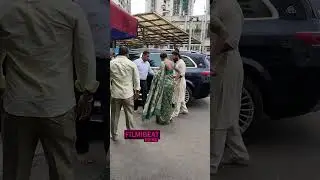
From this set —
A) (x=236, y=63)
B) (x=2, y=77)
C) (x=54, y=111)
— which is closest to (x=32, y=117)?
(x=54, y=111)

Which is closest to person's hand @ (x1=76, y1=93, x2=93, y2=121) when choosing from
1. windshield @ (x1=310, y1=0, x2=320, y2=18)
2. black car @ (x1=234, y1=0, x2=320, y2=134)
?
black car @ (x1=234, y1=0, x2=320, y2=134)

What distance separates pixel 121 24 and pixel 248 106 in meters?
1.52

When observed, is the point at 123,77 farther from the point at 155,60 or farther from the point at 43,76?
the point at 43,76

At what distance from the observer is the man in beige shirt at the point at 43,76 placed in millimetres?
2152

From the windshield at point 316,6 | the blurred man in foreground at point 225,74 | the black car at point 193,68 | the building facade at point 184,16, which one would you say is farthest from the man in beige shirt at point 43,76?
the windshield at point 316,6

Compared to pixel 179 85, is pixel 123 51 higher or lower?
higher

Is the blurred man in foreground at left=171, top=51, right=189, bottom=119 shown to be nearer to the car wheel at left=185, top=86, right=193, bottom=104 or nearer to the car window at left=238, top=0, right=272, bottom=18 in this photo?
the car wheel at left=185, top=86, right=193, bottom=104

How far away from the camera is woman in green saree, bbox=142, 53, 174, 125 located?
98.7 inches

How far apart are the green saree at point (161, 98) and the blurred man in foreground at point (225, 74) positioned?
0.42 metres

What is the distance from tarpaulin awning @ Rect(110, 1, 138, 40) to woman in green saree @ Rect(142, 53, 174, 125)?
0.73 feet

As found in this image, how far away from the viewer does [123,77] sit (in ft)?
8.11

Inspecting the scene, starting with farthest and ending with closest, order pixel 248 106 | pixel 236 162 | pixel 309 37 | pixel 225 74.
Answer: pixel 248 106, pixel 236 162, pixel 309 37, pixel 225 74

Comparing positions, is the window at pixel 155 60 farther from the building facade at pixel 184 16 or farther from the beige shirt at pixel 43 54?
the beige shirt at pixel 43 54

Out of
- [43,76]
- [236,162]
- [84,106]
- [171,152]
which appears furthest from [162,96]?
[236,162]
